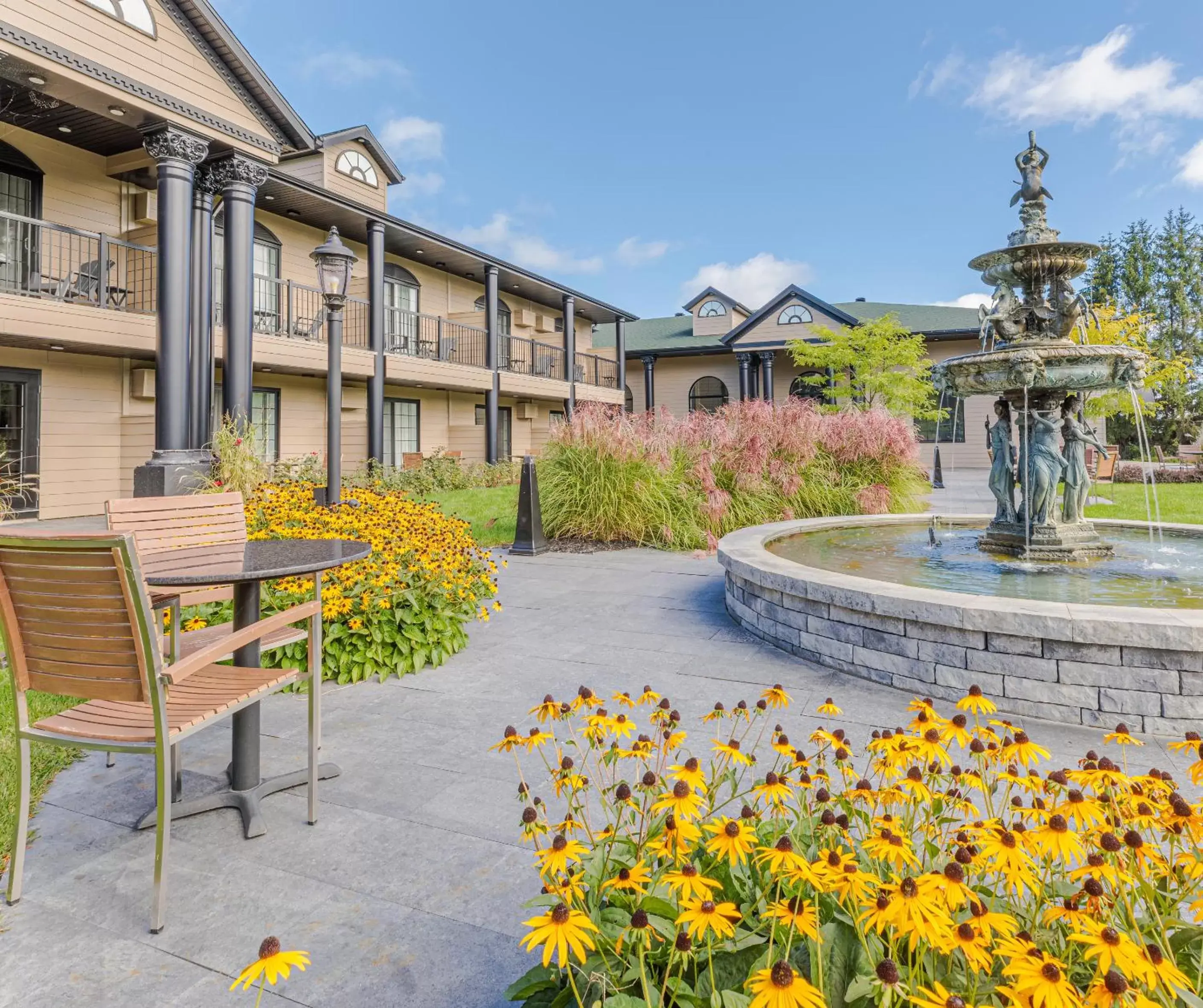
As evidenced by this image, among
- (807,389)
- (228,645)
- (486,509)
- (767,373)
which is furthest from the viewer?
(807,389)

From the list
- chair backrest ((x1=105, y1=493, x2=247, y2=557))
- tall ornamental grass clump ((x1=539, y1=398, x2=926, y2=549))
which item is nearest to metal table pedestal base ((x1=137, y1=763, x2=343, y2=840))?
chair backrest ((x1=105, y1=493, x2=247, y2=557))

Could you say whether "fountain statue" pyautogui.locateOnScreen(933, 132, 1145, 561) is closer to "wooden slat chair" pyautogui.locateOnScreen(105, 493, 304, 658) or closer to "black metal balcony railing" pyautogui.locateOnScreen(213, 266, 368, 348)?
"wooden slat chair" pyautogui.locateOnScreen(105, 493, 304, 658)

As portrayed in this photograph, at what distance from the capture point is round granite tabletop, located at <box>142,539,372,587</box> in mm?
2074

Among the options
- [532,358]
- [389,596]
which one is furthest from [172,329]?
[532,358]

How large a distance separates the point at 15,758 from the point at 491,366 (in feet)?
47.3

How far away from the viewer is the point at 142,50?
827cm

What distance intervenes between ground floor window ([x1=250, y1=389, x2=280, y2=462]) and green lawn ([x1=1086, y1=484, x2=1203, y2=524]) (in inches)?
540

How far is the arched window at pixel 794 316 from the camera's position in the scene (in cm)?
2272

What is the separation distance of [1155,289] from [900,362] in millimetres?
20547

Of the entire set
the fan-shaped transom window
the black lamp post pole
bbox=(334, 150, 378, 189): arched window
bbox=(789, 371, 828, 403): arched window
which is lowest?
the black lamp post pole

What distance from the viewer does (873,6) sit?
1412 cm

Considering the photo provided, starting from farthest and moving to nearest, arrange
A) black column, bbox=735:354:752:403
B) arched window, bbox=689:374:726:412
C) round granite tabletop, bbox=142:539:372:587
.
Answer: arched window, bbox=689:374:726:412
black column, bbox=735:354:752:403
round granite tabletop, bbox=142:539:372:587

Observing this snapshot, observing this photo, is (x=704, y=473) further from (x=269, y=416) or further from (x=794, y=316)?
(x=794, y=316)

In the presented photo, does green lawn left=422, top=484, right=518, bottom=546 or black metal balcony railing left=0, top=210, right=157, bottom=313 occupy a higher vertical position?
black metal balcony railing left=0, top=210, right=157, bottom=313
